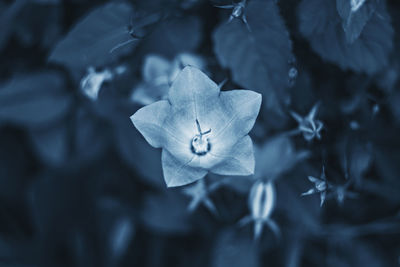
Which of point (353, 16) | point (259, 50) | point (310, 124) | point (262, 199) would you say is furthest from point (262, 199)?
point (353, 16)

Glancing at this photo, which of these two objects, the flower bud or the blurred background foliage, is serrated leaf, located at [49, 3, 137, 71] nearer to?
the blurred background foliage

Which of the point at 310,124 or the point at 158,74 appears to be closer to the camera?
the point at 310,124

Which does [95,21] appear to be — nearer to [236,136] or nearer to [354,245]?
[236,136]

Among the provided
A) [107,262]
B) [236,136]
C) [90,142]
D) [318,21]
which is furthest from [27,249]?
[318,21]

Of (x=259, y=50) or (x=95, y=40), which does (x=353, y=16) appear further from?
(x=95, y=40)

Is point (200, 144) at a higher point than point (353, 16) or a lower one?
lower

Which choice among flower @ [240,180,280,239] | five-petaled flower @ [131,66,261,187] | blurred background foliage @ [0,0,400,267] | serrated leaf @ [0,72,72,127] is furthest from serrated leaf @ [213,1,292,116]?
serrated leaf @ [0,72,72,127]

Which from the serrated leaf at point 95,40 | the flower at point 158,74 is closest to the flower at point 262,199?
the flower at point 158,74

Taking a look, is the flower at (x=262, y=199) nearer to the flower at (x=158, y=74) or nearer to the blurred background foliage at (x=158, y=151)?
the blurred background foliage at (x=158, y=151)

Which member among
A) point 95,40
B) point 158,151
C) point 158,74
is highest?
point 95,40
